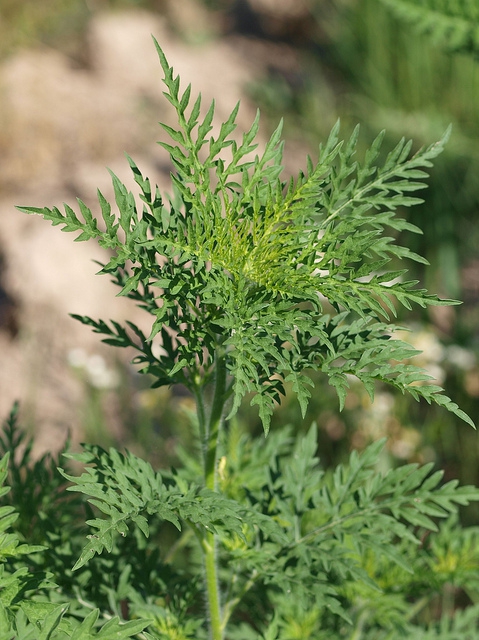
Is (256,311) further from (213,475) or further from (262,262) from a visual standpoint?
(213,475)

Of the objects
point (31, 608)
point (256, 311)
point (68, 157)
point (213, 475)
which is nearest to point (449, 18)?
point (256, 311)

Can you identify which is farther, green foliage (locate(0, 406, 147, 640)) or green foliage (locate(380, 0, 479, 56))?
green foliage (locate(380, 0, 479, 56))

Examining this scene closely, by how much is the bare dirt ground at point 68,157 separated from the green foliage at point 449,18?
59.5 inches

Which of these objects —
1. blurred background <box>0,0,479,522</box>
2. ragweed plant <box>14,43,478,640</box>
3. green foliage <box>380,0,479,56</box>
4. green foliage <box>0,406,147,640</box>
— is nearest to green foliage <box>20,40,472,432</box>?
ragweed plant <box>14,43,478,640</box>

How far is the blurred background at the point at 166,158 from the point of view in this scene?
9.10 feet

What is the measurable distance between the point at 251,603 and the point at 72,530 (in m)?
0.47

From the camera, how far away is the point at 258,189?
3.53ft

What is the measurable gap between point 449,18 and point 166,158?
2762 mm

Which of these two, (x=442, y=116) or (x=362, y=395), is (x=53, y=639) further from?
(x=442, y=116)

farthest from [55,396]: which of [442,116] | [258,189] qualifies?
[442,116]

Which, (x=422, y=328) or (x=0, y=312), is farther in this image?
(x=0, y=312)

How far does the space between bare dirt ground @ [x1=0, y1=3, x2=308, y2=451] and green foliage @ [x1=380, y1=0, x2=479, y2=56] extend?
1.51 metres

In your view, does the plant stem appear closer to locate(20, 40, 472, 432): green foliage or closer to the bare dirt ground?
locate(20, 40, 472, 432): green foliage

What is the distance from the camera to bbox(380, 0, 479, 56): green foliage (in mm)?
1729
